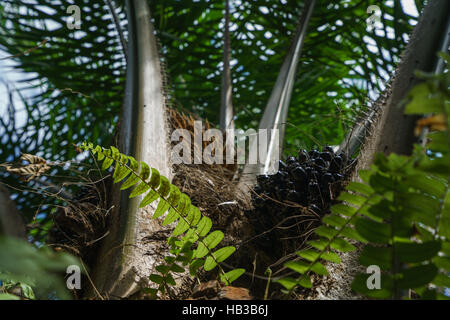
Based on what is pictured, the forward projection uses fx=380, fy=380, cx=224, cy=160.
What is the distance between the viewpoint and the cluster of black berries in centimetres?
98

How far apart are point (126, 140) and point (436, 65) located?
884mm

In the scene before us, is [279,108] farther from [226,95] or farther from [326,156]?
[326,156]

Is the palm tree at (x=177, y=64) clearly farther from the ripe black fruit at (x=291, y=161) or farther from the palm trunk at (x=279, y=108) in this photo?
the ripe black fruit at (x=291, y=161)

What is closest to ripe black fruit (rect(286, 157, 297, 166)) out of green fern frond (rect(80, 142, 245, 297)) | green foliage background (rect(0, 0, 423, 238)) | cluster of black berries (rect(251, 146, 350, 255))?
cluster of black berries (rect(251, 146, 350, 255))

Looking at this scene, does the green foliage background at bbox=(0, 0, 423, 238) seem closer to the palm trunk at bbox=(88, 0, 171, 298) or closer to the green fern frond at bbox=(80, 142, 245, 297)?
the palm trunk at bbox=(88, 0, 171, 298)

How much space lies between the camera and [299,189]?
1.02 meters

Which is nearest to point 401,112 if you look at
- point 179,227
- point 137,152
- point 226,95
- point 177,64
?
point 179,227

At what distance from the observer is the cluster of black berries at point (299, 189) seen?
98 cm

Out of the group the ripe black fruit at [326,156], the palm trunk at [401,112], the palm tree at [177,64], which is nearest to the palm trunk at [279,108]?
the palm tree at [177,64]

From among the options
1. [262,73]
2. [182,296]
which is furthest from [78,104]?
[182,296]

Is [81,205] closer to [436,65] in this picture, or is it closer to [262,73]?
[436,65]

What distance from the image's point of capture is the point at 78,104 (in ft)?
7.79

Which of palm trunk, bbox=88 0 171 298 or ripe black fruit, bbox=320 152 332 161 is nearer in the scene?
palm trunk, bbox=88 0 171 298

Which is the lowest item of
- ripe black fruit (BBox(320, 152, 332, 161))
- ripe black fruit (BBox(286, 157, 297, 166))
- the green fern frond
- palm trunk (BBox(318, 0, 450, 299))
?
the green fern frond
